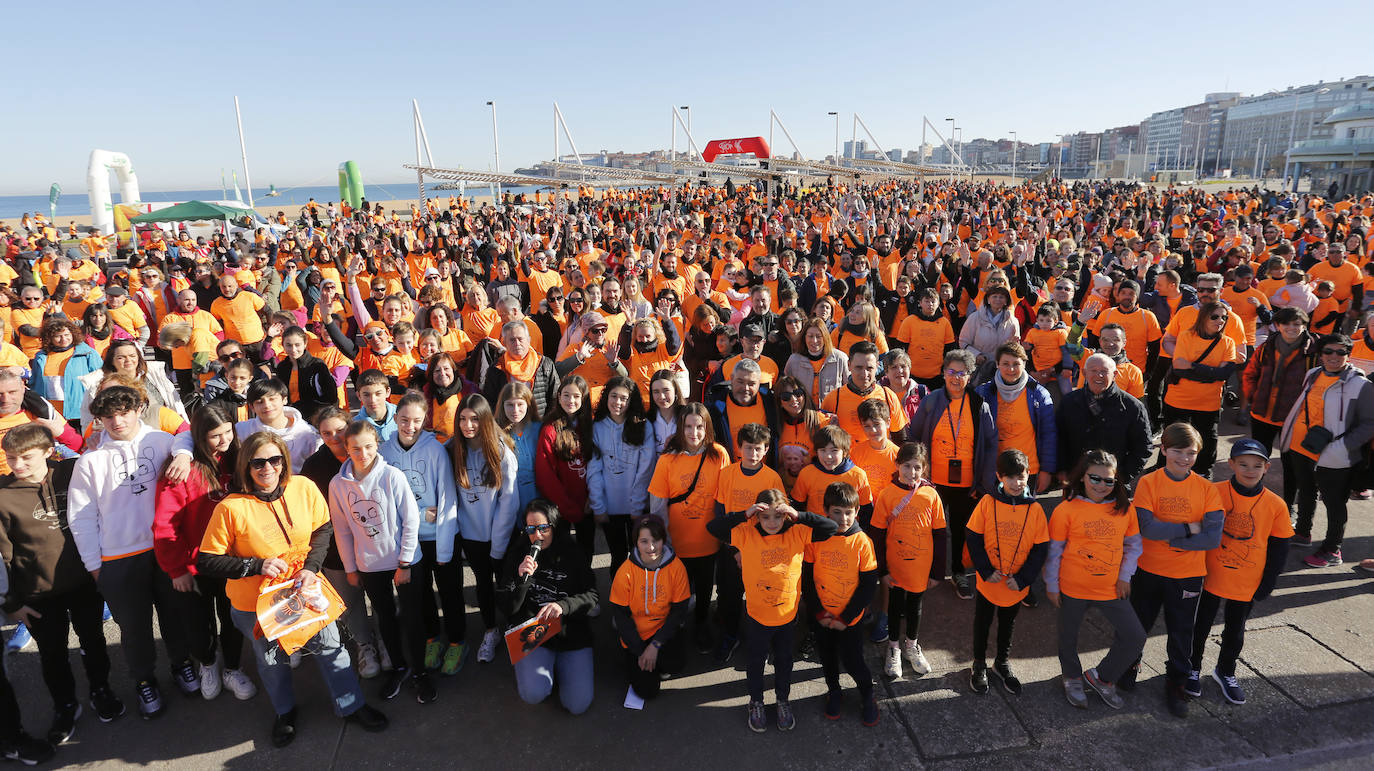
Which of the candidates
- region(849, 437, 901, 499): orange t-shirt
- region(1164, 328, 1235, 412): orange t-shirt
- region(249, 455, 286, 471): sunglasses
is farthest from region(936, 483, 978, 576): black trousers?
region(249, 455, 286, 471): sunglasses

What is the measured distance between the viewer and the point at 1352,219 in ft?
50.1

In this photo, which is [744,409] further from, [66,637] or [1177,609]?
[66,637]

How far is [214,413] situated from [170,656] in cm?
147

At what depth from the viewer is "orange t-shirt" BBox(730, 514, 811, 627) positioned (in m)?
3.27

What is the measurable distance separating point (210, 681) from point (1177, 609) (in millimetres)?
5267

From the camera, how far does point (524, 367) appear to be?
4.80 metres

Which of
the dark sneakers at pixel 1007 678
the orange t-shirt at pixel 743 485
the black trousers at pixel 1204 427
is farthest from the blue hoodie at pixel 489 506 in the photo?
the black trousers at pixel 1204 427

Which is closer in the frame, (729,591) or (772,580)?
(772,580)

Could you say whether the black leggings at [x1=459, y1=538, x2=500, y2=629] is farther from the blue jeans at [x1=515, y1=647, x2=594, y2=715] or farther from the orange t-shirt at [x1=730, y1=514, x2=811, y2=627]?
the orange t-shirt at [x1=730, y1=514, x2=811, y2=627]

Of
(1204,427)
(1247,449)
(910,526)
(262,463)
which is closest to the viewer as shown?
(262,463)

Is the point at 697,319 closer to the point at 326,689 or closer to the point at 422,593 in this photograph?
the point at 422,593

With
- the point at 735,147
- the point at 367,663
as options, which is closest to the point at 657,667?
the point at 367,663

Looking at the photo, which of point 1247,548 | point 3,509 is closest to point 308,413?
point 3,509

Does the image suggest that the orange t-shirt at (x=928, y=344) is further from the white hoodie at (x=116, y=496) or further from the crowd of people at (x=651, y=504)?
the white hoodie at (x=116, y=496)
